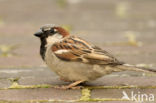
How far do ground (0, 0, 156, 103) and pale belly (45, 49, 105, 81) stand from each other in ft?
0.42

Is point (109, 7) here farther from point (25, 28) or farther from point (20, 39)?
point (20, 39)

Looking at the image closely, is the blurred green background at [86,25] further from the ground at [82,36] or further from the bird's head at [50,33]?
the bird's head at [50,33]

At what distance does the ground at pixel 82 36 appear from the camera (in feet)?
11.7

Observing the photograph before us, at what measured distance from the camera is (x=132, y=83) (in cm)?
387

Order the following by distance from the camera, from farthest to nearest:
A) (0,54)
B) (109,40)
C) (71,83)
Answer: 1. (109,40)
2. (0,54)
3. (71,83)

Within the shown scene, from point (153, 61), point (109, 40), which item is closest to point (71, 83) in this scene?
point (153, 61)

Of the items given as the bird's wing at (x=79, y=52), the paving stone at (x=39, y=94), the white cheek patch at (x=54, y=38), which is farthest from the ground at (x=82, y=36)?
the white cheek patch at (x=54, y=38)

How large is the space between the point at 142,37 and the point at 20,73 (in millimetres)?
2467

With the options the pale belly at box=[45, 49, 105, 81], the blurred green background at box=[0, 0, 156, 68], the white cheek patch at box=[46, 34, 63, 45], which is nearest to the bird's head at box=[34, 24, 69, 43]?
the white cheek patch at box=[46, 34, 63, 45]

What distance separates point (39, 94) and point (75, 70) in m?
0.40

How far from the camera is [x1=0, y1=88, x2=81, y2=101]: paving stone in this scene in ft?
11.1

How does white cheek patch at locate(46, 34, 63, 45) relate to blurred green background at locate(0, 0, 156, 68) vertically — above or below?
below

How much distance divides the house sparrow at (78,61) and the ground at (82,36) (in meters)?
0.14

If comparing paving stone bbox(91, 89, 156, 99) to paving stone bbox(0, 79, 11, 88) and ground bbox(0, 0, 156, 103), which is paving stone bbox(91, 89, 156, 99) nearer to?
ground bbox(0, 0, 156, 103)
